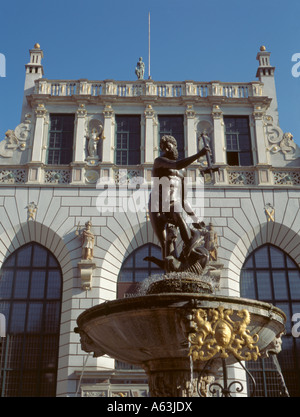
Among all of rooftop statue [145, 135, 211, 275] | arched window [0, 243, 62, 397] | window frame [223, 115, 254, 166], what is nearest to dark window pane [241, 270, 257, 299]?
window frame [223, 115, 254, 166]

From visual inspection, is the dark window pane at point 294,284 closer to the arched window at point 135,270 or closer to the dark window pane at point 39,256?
the arched window at point 135,270

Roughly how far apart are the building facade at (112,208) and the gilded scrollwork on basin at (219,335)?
11.7 metres

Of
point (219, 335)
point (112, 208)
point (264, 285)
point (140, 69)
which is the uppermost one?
point (140, 69)

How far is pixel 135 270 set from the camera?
73.1ft

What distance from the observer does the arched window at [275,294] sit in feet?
68.6

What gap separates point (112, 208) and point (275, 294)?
8565 millimetres

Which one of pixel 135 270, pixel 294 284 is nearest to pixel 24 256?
pixel 135 270

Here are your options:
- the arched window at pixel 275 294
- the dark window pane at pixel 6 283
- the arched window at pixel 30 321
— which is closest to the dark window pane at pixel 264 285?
the arched window at pixel 275 294

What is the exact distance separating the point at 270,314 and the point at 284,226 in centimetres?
1468

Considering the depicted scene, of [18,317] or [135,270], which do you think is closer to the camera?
[18,317]

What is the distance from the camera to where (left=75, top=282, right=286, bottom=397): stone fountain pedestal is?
26.2 feet

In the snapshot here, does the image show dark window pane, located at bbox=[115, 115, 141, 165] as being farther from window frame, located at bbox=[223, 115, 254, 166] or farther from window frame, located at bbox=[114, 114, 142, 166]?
window frame, located at bbox=[223, 115, 254, 166]

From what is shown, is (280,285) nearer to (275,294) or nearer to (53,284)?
(275,294)
